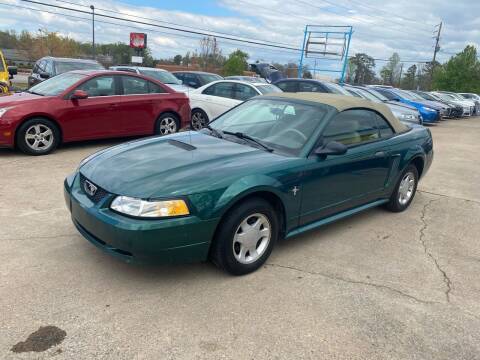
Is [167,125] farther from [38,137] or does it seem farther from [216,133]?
[216,133]

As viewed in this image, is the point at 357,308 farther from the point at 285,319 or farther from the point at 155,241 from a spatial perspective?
the point at 155,241

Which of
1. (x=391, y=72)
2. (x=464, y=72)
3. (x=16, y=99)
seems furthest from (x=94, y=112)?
(x=391, y=72)

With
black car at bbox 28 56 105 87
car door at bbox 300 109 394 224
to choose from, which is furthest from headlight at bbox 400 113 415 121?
black car at bbox 28 56 105 87

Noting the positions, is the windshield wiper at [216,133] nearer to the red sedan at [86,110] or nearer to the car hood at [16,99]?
the red sedan at [86,110]

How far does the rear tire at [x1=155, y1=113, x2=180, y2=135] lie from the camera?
8.45 meters

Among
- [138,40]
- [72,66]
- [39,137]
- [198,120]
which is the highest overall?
[138,40]

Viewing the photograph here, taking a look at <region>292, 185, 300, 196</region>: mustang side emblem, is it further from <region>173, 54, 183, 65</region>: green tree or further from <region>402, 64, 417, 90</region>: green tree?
<region>402, 64, 417, 90</region>: green tree

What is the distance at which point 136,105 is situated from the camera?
311 inches

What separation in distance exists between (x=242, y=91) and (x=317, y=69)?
18.1m

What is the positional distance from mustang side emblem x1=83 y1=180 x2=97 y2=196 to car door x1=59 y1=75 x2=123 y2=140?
410cm

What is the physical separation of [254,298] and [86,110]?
5.40 metres

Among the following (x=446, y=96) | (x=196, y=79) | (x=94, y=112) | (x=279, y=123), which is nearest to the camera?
(x=279, y=123)

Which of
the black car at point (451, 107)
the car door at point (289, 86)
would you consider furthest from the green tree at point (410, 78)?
the car door at point (289, 86)

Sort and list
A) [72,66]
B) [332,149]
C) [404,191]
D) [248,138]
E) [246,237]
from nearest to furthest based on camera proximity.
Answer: [246,237], [332,149], [248,138], [404,191], [72,66]
